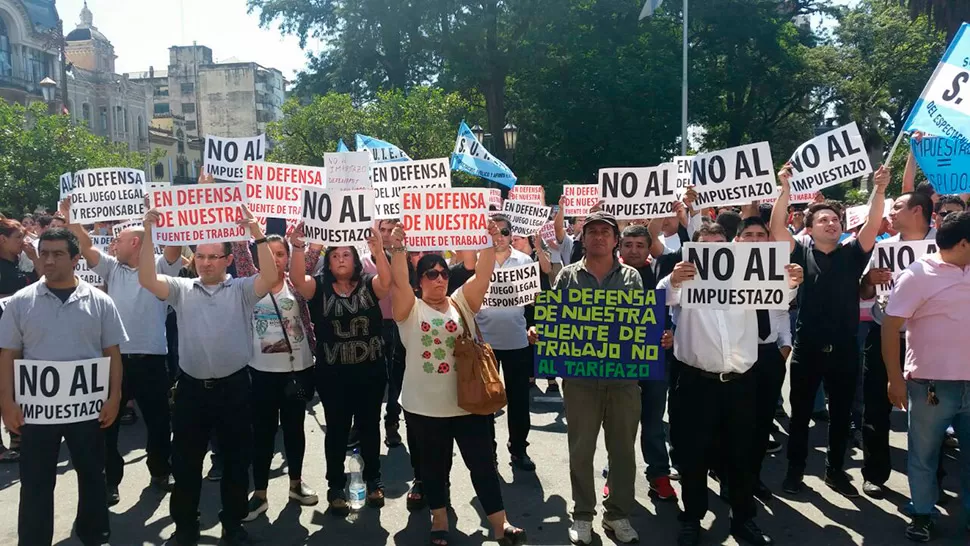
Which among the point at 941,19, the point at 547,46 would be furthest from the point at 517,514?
the point at 547,46

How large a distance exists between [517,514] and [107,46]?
6676cm

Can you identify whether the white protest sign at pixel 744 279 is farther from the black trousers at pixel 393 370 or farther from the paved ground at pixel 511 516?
the black trousers at pixel 393 370

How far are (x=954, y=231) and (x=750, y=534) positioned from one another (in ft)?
7.99

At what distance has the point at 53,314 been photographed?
16.3 ft

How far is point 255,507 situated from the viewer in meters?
5.98

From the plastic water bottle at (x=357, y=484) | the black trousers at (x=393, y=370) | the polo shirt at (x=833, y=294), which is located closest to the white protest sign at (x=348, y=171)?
the black trousers at (x=393, y=370)

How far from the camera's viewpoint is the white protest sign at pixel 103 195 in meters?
7.77

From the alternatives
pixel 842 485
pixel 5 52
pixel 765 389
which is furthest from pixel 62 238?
pixel 5 52

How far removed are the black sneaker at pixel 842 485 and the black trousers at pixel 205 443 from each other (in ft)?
15.1

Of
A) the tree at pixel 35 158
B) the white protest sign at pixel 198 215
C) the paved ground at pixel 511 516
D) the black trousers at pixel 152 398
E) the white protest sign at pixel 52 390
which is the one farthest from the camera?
the tree at pixel 35 158

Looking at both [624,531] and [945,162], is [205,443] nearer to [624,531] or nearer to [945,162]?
[624,531]

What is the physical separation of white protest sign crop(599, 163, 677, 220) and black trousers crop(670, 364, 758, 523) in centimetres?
204

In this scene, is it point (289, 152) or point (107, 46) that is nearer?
point (289, 152)

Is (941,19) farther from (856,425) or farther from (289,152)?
(289,152)
